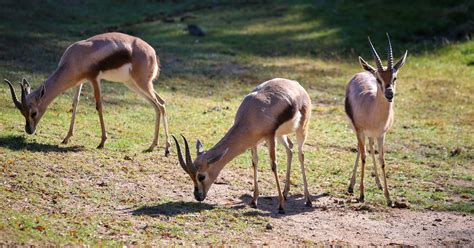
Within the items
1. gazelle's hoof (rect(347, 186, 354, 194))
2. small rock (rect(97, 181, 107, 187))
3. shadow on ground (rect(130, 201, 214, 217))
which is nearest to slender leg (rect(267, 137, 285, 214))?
shadow on ground (rect(130, 201, 214, 217))

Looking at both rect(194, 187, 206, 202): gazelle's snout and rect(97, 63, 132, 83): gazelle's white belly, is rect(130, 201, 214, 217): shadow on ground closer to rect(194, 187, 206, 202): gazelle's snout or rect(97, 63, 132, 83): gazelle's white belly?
rect(194, 187, 206, 202): gazelle's snout

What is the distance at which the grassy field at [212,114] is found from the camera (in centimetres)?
930

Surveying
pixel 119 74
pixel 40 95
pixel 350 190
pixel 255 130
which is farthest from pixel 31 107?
pixel 350 190

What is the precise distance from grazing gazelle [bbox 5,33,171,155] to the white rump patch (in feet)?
8.57

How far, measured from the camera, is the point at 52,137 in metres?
12.4

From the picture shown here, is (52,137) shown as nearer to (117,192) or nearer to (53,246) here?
(117,192)

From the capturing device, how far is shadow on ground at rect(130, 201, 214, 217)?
9.41 m

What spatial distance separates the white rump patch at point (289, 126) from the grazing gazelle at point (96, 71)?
2613mm

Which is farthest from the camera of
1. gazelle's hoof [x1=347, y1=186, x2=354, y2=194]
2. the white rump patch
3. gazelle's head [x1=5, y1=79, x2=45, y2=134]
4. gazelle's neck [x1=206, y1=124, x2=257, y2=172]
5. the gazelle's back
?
gazelle's head [x1=5, y1=79, x2=45, y2=134]

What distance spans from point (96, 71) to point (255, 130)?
3.34 metres

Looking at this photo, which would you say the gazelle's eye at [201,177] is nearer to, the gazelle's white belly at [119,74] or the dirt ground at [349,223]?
the dirt ground at [349,223]

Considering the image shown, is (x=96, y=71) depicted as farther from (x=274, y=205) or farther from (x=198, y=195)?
(x=274, y=205)

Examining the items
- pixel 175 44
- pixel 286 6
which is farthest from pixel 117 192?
pixel 286 6

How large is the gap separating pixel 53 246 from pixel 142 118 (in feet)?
22.3
